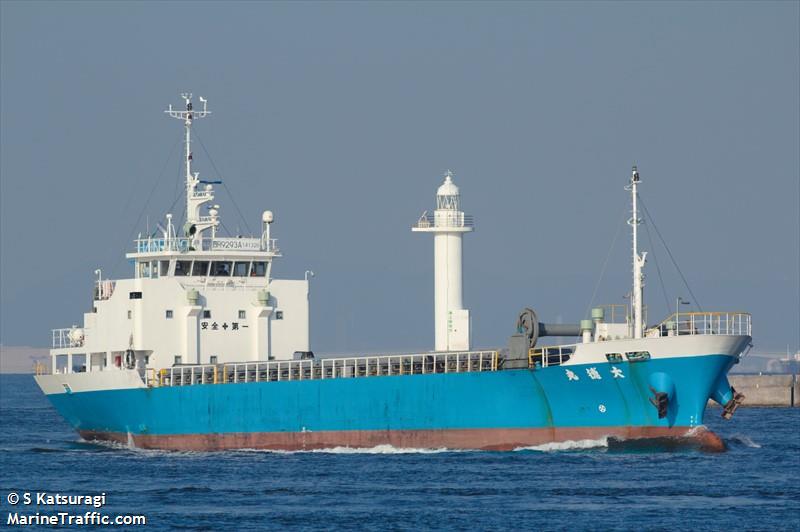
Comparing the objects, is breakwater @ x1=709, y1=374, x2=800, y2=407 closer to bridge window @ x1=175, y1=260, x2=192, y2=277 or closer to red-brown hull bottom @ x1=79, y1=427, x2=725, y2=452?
bridge window @ x1=175, y1=260, x2=192, y2=277

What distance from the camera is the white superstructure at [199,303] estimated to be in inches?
2024

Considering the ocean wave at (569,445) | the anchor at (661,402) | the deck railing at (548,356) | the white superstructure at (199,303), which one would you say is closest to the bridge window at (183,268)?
the white superstructure at (199,303)

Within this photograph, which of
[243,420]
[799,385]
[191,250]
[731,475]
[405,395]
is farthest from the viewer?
[799,385]

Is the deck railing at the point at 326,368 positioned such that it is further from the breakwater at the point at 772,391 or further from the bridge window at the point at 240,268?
the breakwater at the point at 772,391

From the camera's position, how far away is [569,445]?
Answer: 4262cm

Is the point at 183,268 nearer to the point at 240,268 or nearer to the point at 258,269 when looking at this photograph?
the point at 240,268

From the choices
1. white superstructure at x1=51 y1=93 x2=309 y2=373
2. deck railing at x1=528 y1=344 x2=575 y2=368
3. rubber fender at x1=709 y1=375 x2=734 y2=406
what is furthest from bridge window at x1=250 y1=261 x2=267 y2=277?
rubber fender at x1=709 y1=375 x2=734 y2=406

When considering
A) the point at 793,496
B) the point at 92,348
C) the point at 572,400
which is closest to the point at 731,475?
the point at 793,496

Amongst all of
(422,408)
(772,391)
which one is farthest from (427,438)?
(772,391)

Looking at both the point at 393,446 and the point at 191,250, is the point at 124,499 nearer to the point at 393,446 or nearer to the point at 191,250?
the point at 393,446

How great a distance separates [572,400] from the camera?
42250 mm

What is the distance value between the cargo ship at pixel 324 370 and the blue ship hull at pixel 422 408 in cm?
4

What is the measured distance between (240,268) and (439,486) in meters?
18.3

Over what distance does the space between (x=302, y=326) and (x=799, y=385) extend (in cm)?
→ 3470
